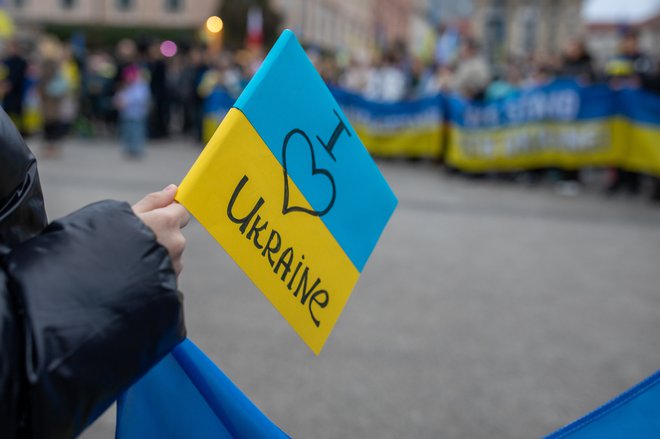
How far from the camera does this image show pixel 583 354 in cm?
370

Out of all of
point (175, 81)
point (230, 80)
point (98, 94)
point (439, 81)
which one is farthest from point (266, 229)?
point (98, 94)

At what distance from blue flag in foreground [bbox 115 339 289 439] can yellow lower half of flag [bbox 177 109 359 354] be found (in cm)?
17

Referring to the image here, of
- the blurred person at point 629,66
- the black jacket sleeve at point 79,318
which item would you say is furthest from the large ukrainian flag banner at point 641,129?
the black jacket sleeve at point 79,318

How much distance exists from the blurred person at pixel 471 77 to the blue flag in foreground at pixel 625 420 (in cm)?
993

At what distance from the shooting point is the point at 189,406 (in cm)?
130

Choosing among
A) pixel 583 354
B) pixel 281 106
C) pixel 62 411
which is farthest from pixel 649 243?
pixel 62 411

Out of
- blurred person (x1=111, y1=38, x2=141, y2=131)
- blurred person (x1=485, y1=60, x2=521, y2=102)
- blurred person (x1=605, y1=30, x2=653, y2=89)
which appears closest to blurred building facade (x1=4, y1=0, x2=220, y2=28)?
blurred person (x1=111, y1=38, x2=141, y2=131)

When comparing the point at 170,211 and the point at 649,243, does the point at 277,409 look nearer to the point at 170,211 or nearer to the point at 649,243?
the point at 170,211

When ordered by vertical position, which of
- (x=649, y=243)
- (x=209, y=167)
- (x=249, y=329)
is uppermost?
(x=209, y=167)

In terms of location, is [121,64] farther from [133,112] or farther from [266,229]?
[266,229]

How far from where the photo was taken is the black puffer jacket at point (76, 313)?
888 millimetres

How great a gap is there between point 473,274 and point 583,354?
1509 millimetres

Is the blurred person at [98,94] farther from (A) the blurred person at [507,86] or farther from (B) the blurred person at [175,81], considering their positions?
(A) the blurred person at [507,86]

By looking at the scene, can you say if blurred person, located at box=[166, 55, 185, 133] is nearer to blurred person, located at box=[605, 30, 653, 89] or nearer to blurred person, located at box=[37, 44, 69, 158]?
blurred person, located at box=[37, 44, 69, 158]
